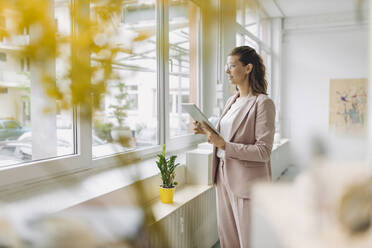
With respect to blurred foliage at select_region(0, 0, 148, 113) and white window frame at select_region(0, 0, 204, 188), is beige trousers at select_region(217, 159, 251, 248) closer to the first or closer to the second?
white window frame at select_region(0, 0, 204, 188)

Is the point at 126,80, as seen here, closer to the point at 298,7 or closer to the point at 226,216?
the point at 298,7

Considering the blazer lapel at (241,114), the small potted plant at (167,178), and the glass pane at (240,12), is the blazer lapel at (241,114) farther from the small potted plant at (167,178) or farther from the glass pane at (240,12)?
the glass pane at (240,12)

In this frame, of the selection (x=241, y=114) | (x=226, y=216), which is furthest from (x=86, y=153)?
(x=226, y=216)

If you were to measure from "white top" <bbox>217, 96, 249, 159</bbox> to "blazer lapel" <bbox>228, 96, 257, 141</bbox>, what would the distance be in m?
0.02

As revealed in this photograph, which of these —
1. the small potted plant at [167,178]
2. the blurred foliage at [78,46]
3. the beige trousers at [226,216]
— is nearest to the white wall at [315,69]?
the blurred foliage at [78,46]

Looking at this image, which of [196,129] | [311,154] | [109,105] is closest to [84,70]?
[109,105]

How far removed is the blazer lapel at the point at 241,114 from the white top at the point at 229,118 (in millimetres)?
20

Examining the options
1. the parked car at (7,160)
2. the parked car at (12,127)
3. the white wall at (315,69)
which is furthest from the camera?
the parked car at (7,160)

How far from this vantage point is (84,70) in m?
0.18

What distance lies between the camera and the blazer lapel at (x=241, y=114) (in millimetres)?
1217

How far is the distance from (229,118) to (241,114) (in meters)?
0.11

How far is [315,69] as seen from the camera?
211mm

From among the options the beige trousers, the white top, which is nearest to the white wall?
the white top

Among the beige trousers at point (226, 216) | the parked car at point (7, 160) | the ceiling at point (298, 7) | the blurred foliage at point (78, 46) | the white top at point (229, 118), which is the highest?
the ceiling at point (298, 7)
